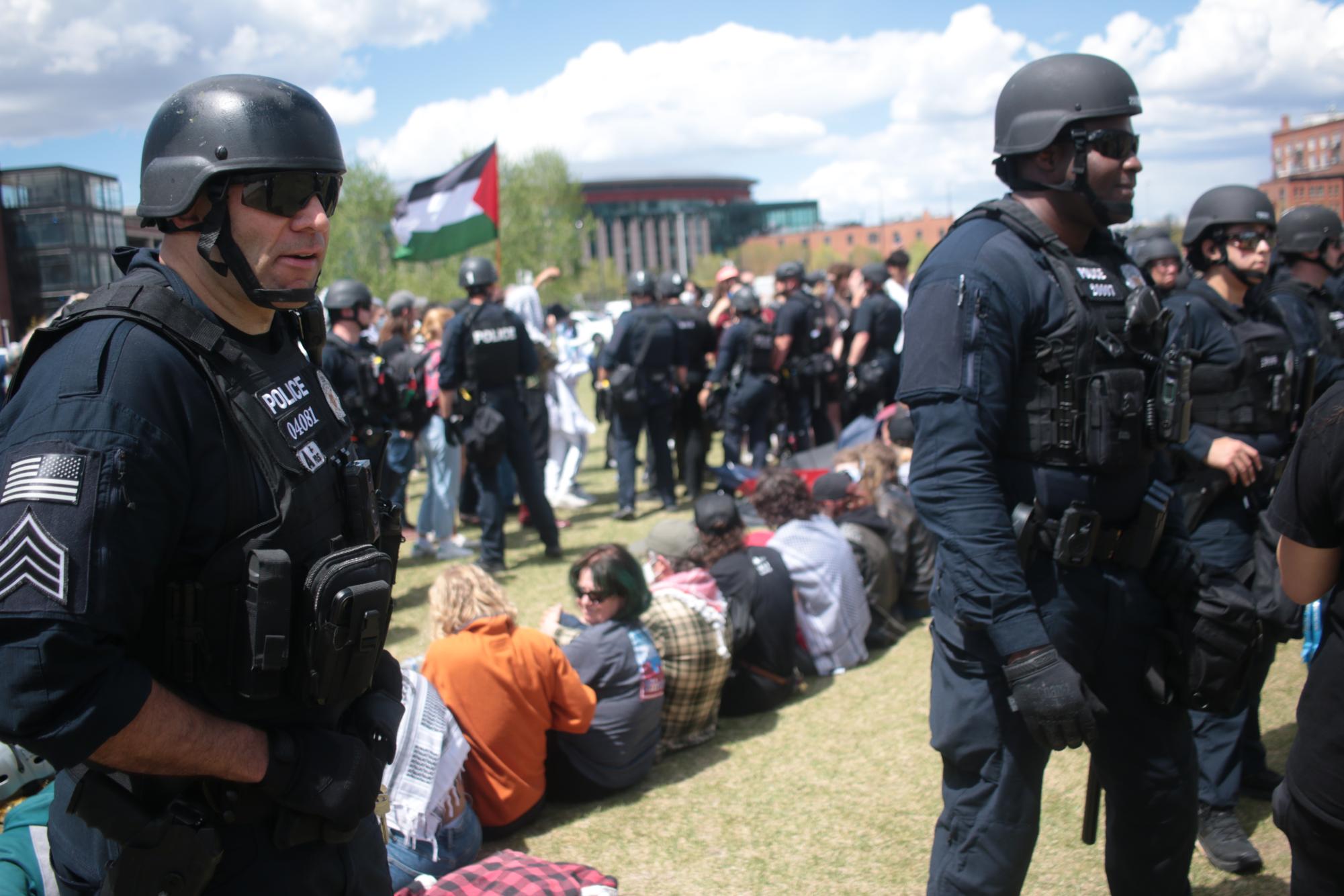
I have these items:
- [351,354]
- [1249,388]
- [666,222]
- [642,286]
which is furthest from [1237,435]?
[666,222]

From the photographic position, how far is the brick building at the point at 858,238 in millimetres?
110688

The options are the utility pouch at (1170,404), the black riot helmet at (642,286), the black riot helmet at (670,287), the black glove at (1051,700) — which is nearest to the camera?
the black glove at (1051,700)

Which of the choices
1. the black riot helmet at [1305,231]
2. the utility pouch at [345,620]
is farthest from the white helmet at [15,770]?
the black riot helmet at [1305,231]

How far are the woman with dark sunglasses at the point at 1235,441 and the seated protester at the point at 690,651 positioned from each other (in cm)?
192

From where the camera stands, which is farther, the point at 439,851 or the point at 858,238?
the point at 858,238

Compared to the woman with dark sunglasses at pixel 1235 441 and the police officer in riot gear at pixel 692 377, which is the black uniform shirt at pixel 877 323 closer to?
the police officer in riot gear at pixel 692 377

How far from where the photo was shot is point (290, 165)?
170 centimetres

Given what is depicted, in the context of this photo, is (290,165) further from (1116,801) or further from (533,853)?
(533,853)

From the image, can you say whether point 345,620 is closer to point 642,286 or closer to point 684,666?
point 684,666

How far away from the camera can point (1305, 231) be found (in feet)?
15.7

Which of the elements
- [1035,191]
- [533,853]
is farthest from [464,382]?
[1035,191]

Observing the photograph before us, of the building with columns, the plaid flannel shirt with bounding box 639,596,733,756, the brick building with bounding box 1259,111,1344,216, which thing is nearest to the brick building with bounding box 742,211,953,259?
the building with columns

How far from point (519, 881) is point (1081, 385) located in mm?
2131

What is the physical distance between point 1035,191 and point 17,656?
2.36 meters
